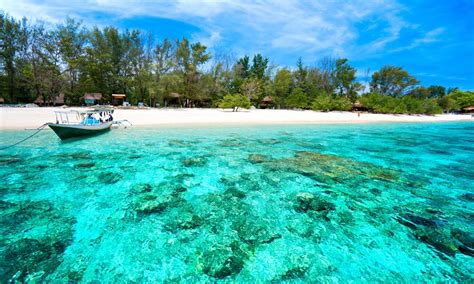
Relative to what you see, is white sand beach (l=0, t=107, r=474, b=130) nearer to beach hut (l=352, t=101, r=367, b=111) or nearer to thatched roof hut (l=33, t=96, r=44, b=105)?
thatched roof hut (l=33, t=96, r=44, b=105)

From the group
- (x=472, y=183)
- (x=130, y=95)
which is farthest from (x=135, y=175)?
(x=130, y=95)

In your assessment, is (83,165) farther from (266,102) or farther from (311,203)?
(266,102)

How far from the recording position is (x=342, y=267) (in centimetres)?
291

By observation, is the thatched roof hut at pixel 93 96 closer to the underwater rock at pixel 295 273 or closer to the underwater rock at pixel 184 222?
the underwater rock at pixel 184 222

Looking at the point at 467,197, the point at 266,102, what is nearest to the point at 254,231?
the point at 467,197

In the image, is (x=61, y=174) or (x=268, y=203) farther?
(x=61, y=174)

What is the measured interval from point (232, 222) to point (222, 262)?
3.46 feet

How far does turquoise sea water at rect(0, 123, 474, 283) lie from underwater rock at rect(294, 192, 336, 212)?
0.09 feet

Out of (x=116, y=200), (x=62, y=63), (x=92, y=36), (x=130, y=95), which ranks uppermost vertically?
(x=92, y=36)

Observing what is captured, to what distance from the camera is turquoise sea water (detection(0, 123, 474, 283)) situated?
2830 millimetres

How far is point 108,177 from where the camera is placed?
6355 mm

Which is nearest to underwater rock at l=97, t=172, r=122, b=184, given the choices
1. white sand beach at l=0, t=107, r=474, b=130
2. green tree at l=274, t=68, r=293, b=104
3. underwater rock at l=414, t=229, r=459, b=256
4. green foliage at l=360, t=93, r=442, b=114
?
underwater rock at l=414, t=229, r=459, b=256

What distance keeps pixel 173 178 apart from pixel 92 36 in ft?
129

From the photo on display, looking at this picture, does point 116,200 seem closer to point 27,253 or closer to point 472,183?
point 27,253
